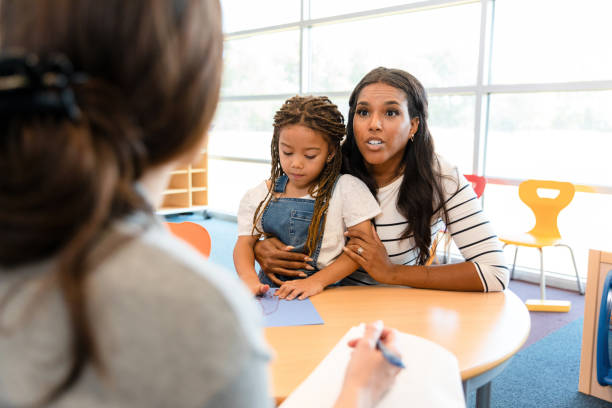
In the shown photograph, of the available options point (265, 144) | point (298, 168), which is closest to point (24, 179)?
point (298, 168)

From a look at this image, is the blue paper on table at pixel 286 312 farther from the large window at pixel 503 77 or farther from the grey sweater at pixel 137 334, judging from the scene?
the large window at pixel 503 77

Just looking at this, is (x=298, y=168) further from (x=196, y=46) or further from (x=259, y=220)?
(x=196, y=46)

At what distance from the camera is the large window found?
3.74 metres

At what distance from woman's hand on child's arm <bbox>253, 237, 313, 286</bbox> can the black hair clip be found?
51.3 inches

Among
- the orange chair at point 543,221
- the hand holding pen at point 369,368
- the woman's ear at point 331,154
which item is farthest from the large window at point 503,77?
the hand holding pen at point 369,368

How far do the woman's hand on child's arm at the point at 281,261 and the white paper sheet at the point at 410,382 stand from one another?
0.62m

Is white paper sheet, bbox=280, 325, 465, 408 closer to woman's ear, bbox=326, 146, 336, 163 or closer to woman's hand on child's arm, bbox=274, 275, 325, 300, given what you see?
woman's hand on child's arm, bbox=274, 275, 325, 300

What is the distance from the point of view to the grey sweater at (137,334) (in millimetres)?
392

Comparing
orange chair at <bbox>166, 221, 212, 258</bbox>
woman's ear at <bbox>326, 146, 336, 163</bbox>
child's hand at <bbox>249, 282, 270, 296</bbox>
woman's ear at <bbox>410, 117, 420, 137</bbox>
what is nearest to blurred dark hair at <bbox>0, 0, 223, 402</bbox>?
child's hand at <bbox>249, 282, 270, 296</bbox>

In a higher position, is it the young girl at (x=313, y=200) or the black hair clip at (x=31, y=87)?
the black hair clip at (x=31, y=87)

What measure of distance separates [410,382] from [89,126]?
728 millimetres

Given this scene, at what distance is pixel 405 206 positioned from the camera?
1.72 metres

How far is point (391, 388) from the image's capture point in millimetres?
870

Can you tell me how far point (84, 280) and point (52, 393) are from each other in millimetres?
95
